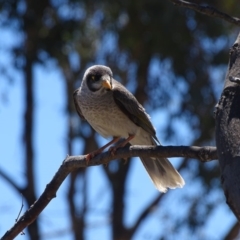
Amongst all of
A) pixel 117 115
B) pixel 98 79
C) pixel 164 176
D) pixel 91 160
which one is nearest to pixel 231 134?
pixel 91 160

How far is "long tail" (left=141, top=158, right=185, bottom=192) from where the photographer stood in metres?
5.68

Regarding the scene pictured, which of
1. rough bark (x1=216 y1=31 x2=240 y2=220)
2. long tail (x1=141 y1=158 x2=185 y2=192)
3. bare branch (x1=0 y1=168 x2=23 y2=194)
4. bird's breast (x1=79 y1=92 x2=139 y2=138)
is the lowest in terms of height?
bare branch (x1=0 y1=168 x2=23 y2=194)

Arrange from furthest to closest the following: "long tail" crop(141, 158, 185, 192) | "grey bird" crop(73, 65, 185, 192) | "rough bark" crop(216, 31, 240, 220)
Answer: "grey bird" crop(73, 65, 185, 192)
"long tail" crop(141, 158, 185, 192)
"rough bark" crop(216, 31, 240, 220)

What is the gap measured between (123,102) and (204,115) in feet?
17.8

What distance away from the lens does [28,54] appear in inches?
432

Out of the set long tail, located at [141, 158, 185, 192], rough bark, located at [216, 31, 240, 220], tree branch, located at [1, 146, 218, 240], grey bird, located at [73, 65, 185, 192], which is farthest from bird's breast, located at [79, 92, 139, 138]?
rough bark, located at [216, 31, 240, 220]

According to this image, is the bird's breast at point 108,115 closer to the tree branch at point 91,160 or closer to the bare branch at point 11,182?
the tree branch at point 91,160

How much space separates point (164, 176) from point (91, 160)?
5.06 ft

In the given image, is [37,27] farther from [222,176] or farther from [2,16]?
[222,176]

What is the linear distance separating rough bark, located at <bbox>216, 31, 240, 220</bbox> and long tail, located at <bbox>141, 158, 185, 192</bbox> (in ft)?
8.83

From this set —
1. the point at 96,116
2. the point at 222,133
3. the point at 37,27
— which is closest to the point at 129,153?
the point at 222,133

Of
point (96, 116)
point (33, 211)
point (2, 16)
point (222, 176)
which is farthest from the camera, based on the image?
point (2, 16)

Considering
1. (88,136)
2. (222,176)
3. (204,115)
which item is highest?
(222,176)

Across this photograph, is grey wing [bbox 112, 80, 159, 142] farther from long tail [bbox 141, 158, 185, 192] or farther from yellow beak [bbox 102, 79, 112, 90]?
long tail [bbox 141, 158, 185, 192]
